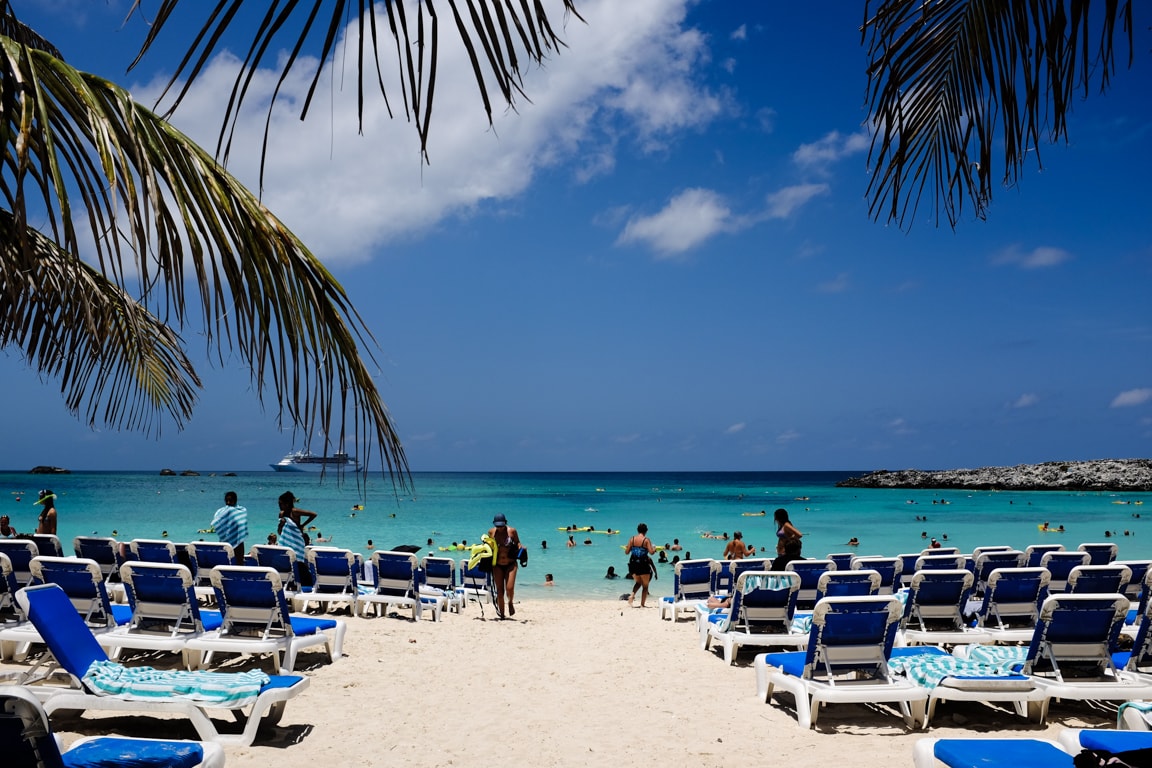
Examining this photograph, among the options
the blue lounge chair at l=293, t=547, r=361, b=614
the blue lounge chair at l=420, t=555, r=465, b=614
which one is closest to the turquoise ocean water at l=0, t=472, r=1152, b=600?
the blue lounge chair at l=420, t=555, r=465, b=614

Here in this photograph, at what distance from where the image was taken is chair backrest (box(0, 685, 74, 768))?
2740 mm

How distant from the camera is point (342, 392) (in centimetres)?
198

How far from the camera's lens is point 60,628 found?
5.10 metres

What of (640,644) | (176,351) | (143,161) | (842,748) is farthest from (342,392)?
(640,644)

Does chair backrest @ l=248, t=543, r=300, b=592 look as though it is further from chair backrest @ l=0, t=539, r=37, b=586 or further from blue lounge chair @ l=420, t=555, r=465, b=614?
blue lounge chair @ l=420, t=555, r=465, b=614

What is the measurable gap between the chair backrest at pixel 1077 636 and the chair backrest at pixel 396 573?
7.76m

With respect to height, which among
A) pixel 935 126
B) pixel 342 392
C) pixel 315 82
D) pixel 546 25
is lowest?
pixel 342 392

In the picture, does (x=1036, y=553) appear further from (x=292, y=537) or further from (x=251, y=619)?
(x=292, y=537)

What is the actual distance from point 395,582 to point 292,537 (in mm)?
1522

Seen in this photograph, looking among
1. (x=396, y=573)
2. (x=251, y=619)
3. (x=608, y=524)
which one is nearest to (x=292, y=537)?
(x=396, y=573)

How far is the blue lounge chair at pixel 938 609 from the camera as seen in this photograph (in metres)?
7.78

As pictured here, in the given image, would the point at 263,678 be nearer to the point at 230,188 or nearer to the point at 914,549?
the point at 230,188

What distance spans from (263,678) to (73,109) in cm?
457

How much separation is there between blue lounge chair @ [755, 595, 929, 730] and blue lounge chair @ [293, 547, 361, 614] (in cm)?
653
